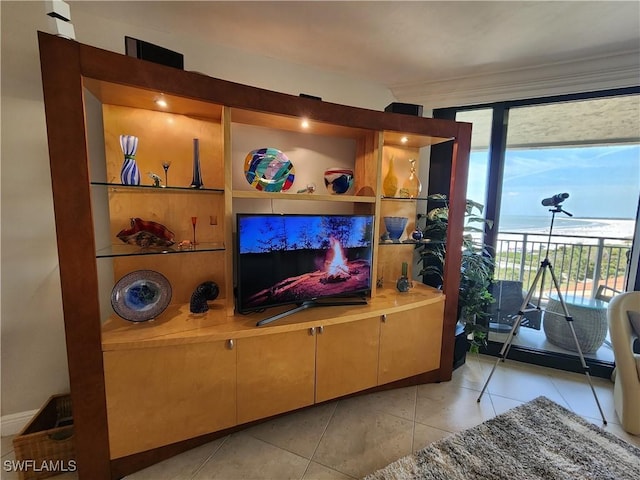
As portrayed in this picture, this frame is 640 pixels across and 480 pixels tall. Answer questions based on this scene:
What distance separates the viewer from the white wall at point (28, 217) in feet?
4.97

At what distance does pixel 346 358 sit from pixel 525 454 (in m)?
1.14

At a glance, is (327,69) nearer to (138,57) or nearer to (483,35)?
(483,35)

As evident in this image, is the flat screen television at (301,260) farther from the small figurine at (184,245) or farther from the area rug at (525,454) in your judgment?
the area rug at (525,454)

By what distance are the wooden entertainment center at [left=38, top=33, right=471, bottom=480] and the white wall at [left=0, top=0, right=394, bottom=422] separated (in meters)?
0.28

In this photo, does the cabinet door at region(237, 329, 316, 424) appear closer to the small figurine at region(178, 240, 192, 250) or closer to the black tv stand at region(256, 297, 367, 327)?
the black tv stand at region(256, 297, 367, 327)

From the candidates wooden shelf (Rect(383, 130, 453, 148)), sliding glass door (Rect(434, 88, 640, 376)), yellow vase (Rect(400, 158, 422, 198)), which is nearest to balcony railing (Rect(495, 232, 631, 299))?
sliding glass door (Rect(434, 88, 640, 376))

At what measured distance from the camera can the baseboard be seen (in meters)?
1.66

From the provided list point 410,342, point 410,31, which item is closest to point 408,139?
point 410,31

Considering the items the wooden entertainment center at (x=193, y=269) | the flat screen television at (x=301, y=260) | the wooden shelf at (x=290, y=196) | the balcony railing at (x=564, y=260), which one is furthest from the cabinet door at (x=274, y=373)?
the balcony railing at (x=564, y=260)

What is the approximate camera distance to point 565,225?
2.79 m

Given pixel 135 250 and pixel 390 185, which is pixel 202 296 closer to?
pixel 135 250

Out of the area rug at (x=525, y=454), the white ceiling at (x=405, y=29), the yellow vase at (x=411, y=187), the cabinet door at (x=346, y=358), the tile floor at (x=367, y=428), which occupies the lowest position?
the tile floor at (x=367, y=428)

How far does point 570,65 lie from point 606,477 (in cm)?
273

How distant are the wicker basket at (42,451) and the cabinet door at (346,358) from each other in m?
1.39
